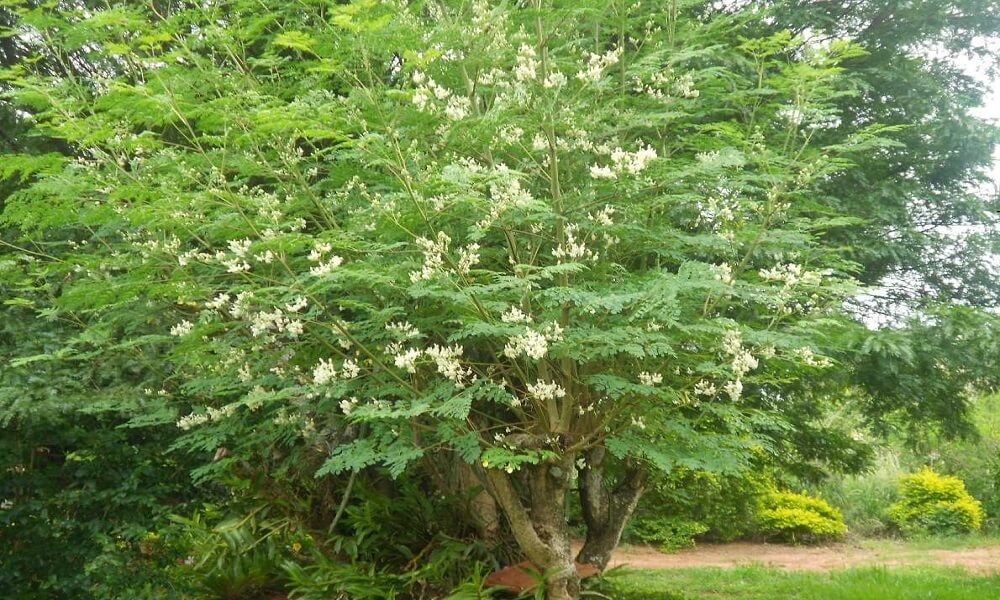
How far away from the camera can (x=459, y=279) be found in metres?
4.38

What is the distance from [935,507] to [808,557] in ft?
11.8

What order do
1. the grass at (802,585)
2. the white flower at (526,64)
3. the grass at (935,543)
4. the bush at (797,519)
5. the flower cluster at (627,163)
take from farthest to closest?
the bush at (797,519) < the grass at (935,543) < the grass at (802,585) < the white flower at (526,64) < the flower cluster at (627,163)

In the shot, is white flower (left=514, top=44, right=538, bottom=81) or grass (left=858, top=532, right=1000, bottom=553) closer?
white flower (left=514, top=44, right=538, bottom=81)

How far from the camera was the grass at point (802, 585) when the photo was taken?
7.46m

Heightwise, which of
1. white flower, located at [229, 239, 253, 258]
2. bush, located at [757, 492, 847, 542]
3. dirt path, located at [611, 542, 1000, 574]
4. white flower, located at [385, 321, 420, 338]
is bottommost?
dirt path, located at [611, 542, 1000, 574]

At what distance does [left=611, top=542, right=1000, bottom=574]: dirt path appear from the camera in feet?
34.7

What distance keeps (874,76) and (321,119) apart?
6.02 metres

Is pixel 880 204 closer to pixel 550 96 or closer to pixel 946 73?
pixel 946 73

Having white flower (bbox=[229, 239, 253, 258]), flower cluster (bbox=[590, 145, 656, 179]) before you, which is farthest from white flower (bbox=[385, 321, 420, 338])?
flower cluster (bbox=[590, 145, 656, 179])

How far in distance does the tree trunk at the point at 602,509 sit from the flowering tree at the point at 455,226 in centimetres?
81

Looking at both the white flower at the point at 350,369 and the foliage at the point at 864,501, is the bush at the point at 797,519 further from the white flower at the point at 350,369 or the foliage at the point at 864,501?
the white flower at the point at 350,369

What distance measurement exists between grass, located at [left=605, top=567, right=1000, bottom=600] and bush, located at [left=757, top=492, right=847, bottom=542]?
10.7ft

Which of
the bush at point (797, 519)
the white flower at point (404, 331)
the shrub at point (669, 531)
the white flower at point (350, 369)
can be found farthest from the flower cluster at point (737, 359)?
the bush at point (797, 519)

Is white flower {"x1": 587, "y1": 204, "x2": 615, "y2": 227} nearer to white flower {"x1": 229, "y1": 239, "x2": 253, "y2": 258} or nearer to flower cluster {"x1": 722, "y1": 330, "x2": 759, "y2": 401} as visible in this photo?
flower cluster {"x1": 722, "y1": 330, "x2": 759, "y2": 401}
